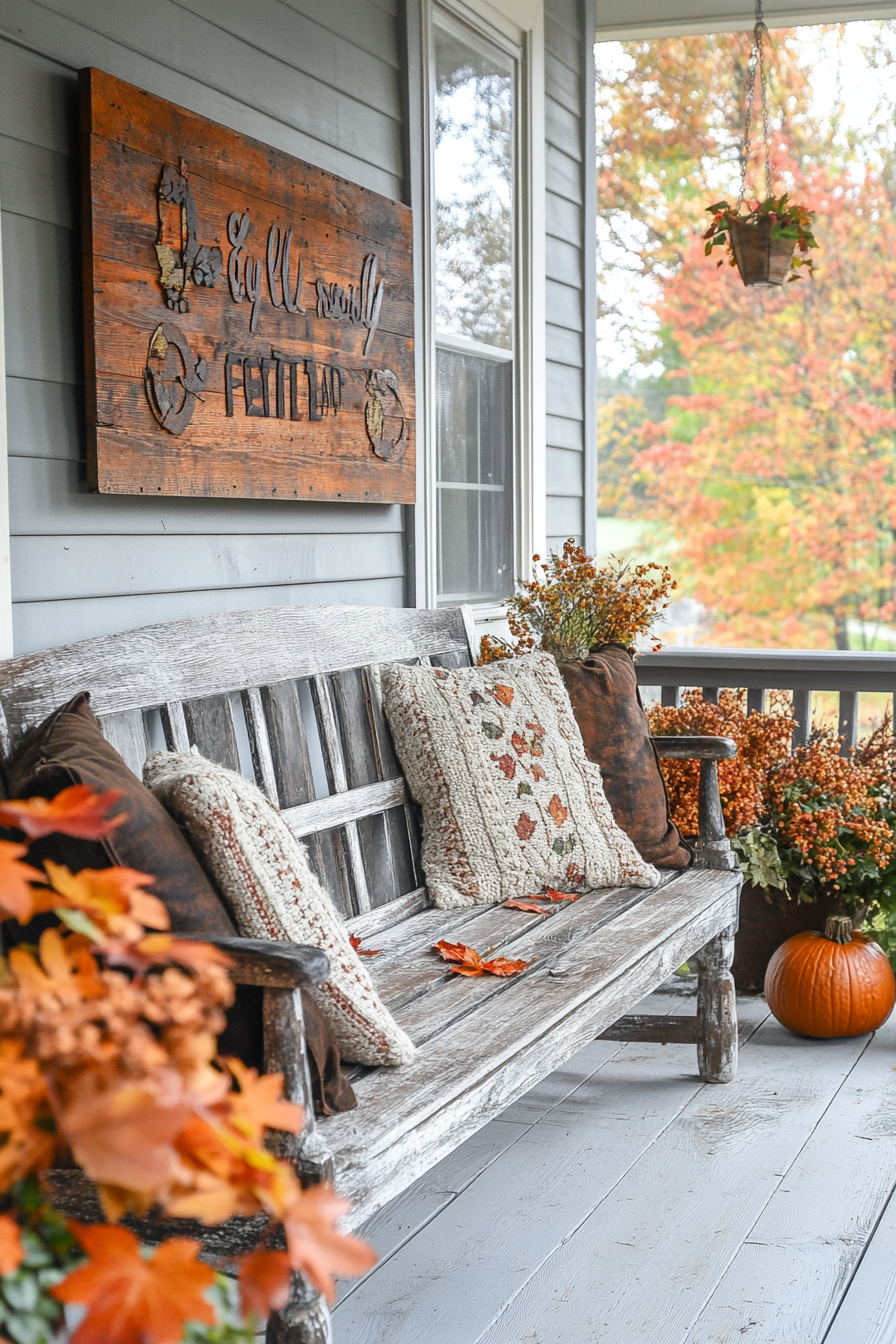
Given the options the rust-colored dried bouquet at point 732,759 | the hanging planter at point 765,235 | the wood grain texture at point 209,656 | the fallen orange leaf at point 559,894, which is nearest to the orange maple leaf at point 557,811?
the fallen orange leaf at point 559,894

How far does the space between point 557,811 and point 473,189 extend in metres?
1.73

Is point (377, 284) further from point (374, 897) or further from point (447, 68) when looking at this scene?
point (374, 897)

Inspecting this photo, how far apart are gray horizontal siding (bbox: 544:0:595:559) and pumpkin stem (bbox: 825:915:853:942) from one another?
4.84 feet

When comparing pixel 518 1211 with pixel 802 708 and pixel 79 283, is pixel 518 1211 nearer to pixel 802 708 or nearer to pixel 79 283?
pixel 79 283

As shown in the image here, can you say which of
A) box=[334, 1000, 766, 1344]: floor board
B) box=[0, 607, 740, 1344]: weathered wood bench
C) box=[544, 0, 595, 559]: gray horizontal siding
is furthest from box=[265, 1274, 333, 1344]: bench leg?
box=[544, 0, 595, 559]: gray horizontal siding

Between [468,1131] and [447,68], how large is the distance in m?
2.60

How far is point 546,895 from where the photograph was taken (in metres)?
2.54

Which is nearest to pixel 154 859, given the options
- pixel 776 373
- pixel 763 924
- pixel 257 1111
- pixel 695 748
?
pixel 257 1111

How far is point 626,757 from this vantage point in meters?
2.73

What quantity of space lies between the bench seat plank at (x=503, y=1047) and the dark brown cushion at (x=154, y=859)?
3.0 inches

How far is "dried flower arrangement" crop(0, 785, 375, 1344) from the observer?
0.63 m

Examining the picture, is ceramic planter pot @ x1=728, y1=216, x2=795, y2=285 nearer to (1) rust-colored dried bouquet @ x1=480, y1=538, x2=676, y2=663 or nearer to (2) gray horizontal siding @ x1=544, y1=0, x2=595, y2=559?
(2) gray horizontal siding @ x1=544, y1=0, x2=595, y2=559

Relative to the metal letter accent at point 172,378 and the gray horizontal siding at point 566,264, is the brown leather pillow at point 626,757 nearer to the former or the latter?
the metal letter accent at point 172,378

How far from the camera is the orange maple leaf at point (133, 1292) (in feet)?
2.05
